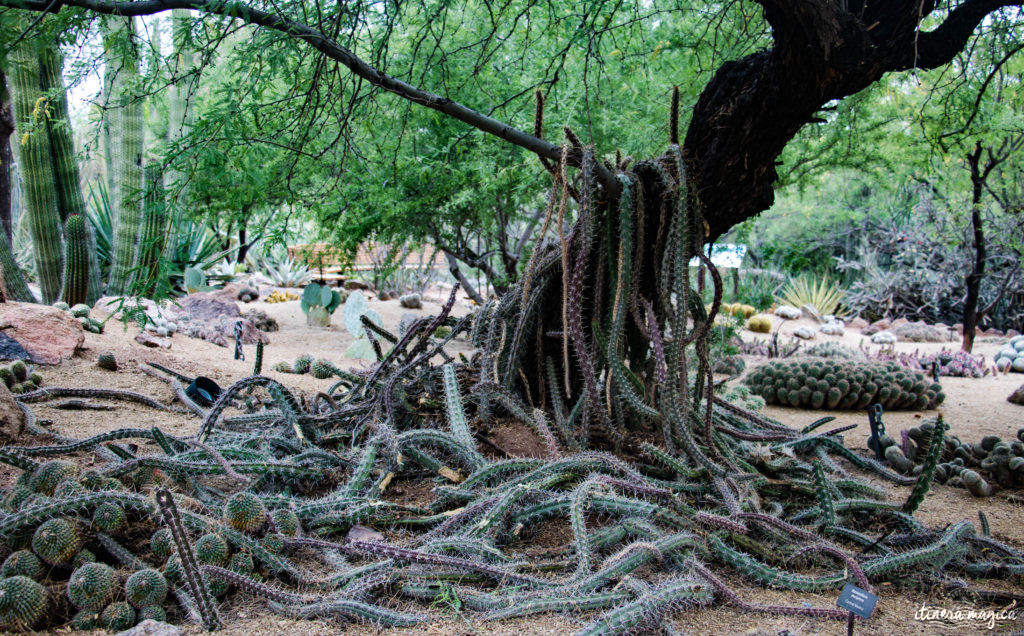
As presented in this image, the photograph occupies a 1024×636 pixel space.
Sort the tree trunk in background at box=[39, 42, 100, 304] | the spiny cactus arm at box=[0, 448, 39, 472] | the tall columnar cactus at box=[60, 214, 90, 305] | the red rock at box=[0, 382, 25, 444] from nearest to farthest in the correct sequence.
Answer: the spiny cactus arm at box=[0, 448, 39, 472]
the red rock at box=[0, 382, 25, 444]
the tree trunk in background at box=[39, 42, 100, 304]
the tall columnar cactus at box=[60, 214, 90, 305]

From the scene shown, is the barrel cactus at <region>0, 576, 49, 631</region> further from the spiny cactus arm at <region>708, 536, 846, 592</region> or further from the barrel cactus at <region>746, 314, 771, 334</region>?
the barrel cactus at <region>746, 314, 771, 334</region>

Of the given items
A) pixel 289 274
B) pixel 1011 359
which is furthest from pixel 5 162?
pixel 1011 359

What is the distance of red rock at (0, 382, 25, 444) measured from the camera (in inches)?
111

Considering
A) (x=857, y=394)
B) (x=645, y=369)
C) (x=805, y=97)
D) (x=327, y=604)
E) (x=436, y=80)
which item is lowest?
(x=857, y=394)

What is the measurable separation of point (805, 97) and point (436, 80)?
11.7ft

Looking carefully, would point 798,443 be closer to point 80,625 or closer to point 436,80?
point 80,625

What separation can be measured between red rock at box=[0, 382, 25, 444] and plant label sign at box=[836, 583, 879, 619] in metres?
3.17

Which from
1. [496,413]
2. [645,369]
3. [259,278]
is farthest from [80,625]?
[259,278]

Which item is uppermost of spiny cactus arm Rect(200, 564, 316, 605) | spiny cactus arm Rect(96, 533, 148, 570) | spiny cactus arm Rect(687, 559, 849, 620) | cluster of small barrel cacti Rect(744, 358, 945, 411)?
spiny cactus arm Rect(96, 533, 148, 570)

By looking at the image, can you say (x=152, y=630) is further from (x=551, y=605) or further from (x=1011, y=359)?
(x=1011, y=359)

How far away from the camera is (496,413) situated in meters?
3.11

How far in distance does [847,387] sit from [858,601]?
4.31 m

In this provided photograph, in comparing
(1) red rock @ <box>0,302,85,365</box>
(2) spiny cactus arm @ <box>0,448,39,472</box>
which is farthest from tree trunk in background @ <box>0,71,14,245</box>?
(2) spiny cactus arm @ <box>0,448,39,472</box>

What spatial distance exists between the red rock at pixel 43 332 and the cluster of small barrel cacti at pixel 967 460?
16.6ft
